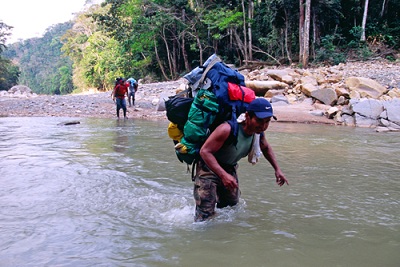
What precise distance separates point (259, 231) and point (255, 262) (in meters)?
0.64

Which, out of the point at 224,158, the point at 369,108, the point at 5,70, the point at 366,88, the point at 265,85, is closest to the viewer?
the point at 224,158

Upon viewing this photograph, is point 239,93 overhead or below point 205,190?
overhead

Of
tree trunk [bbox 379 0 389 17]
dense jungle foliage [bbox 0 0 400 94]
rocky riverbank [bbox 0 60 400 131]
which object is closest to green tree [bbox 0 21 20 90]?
dense jungle foliage [bbox 0 0 400 94]

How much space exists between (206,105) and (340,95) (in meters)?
12.6

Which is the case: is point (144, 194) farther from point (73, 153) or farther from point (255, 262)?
point (73, 153)

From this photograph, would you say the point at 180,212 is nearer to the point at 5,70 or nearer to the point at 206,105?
the point at 206,105

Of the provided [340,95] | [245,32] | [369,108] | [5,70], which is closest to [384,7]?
[245,32]

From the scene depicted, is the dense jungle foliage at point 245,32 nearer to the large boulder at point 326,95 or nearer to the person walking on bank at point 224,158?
the large boulder at point 326,95

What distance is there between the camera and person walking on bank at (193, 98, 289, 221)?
3.04 metres

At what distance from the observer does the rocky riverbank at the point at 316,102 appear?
12.5 metres

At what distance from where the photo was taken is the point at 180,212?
3.91 meters

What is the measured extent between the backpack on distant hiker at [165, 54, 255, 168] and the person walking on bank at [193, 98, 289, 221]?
98 mm

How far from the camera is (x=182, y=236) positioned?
3.23 meters

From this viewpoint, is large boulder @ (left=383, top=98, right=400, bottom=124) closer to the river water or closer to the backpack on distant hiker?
the river water
